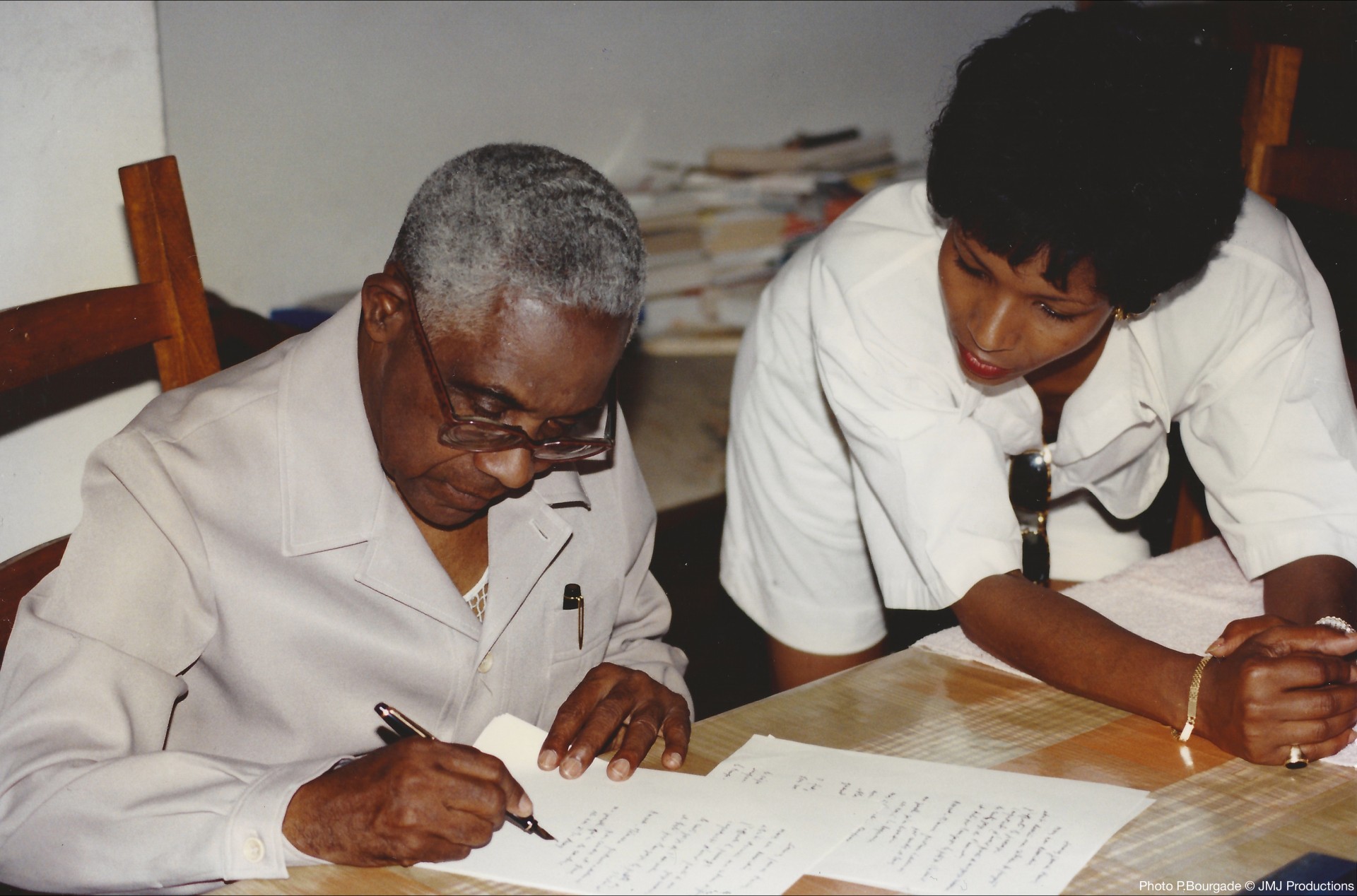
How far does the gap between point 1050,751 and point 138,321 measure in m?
1.16

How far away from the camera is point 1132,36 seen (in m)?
1.46

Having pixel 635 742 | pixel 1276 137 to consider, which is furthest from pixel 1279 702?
pixel 1276 137

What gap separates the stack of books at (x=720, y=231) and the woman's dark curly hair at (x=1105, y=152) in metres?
1.64

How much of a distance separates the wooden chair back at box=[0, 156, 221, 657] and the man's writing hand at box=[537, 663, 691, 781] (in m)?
0.58

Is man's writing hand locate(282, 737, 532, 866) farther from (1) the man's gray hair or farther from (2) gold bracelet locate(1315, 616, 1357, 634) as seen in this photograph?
(2) gold bracelet locate(1315, 616, 1357, 634)

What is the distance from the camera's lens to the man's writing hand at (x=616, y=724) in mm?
1210

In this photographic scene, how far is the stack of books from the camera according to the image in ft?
10.4

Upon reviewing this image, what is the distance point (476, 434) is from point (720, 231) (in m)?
2.10

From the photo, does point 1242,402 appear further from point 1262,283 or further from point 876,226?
point 876,226

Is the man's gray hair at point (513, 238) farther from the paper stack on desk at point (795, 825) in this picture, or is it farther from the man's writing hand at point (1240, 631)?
the man's writing hand at point (1240, 631)

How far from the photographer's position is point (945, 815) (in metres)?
1.13

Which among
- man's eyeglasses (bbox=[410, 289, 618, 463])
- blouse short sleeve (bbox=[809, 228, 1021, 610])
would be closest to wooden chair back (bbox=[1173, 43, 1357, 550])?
blouse short sleeve (bbox=[809, 228, 1021, 610])

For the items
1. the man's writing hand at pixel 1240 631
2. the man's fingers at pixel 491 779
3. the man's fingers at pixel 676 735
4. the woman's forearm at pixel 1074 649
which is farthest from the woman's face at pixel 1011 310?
the man's fingers at pixel 491 779

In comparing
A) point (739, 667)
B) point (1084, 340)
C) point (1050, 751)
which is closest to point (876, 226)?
point (1084, 340)
